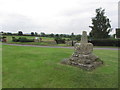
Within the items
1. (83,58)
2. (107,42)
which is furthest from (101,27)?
(83,58)

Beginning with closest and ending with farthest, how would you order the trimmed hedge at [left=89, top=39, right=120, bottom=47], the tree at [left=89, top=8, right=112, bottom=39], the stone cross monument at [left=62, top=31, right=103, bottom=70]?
1. the stone cross monument at [left=62, top=31, right=103, bottom=70]
2. the trimmed hedge at [left=89, top=39, right=120, bottom=47]
3. the tree at [left=89, top=8, right=112, bottom=39]

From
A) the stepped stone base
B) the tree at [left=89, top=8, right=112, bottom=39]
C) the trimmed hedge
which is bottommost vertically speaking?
the stepped stone base

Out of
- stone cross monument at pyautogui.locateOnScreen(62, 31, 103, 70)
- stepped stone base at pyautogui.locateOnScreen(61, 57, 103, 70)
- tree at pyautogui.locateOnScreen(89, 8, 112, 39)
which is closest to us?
stepped stone base at pyautogui.locateOnScreen(61, 57, 103, 70)

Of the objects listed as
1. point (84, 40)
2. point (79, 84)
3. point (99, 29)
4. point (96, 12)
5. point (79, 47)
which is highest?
point (96, 12)

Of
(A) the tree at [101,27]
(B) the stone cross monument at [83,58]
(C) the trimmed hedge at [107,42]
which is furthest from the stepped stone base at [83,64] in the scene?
(A) the tree at [101,27]

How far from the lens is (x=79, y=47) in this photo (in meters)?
8.33

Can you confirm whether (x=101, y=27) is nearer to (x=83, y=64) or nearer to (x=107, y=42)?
(x=107, y=42)

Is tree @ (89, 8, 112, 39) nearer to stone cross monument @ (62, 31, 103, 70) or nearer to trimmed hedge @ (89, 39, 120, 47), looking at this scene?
trimmed hedge @ (89, 39, 120, 47)

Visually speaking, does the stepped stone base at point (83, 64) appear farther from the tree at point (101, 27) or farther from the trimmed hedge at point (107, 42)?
the tree at point (101, 27)

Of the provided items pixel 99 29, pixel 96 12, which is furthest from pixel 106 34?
pixel 96 12

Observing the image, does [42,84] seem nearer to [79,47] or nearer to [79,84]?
[79,84]

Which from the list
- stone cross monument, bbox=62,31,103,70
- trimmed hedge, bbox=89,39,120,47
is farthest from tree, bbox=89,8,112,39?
stone cross monument, bbox=62,31,103,70

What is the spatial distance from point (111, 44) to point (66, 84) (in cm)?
2309

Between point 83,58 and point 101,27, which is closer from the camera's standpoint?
point 83,58
